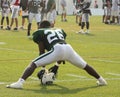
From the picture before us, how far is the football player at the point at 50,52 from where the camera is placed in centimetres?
928

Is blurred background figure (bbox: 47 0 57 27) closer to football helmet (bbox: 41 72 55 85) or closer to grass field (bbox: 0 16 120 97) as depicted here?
grass field (bbox: 0 16 120 97)

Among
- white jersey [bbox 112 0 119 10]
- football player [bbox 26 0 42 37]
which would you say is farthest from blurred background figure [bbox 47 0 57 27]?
white jersey [bbox 112 0 119 10]

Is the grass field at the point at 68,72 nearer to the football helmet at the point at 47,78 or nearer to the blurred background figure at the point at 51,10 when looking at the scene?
the football helmet at the point at 47,78

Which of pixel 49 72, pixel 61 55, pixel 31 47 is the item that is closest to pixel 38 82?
pixel 49 72

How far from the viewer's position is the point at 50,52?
932 cm

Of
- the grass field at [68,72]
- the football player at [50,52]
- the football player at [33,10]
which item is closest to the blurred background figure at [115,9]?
the football player at [33,10]

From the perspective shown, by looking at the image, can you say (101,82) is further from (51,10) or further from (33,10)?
(51,10)

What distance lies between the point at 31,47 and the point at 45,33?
8079 mm

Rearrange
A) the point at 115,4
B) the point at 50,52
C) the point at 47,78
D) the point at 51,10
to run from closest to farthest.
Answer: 1. the point at 50,52
2. the point at 47,78
3. the point at 51,10
4. the point at 115,4

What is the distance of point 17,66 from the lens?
12.6 m

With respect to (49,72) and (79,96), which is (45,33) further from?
(79,96)

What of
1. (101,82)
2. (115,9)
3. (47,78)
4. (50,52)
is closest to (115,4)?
(115,9)

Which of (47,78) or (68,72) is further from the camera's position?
(68,72)

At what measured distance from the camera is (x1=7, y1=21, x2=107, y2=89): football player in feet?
30.5
